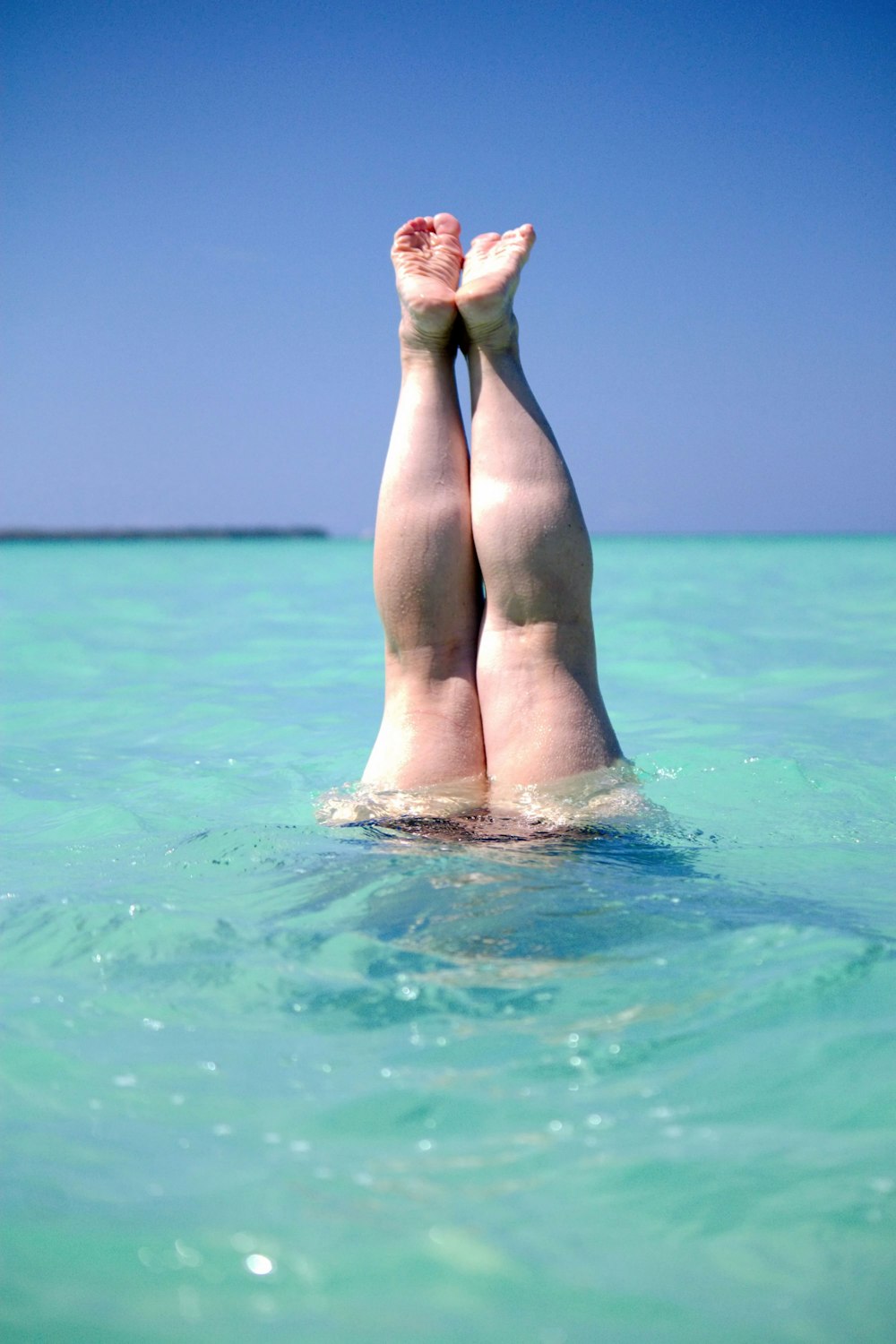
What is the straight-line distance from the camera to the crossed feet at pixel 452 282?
296 cm

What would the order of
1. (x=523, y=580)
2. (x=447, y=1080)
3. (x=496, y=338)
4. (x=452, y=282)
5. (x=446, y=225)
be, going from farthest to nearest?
1. (x=446, y=225)
2. (x=452, y=282)
3. (x=496, y=338)
4. (x=523, y=580)
5. (x=447, y=1080)

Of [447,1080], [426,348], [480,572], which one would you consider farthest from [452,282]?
[447,1080]

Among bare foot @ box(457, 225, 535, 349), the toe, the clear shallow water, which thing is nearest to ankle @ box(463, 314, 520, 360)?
bare foot @ box(457, 225, 535, 349)

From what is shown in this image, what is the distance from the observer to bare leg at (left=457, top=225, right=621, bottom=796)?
2877 mm

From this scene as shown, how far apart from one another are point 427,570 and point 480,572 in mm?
167

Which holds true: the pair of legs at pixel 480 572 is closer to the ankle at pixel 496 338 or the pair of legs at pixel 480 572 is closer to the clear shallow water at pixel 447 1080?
the ankle at pixel 496 338

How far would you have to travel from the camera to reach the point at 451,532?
293 cm

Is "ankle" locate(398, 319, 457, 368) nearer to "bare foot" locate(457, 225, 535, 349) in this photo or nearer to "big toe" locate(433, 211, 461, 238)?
"bare foot" locate(457, 225, 535, 349)

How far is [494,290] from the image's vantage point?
2.94 m

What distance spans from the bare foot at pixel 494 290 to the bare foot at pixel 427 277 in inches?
2.0

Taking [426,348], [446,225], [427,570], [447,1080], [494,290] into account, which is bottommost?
[447,1080]

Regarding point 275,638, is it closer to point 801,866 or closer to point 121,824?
point 121,824

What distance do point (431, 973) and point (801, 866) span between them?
128cm

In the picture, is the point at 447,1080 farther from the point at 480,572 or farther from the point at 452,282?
the point at 452,282
